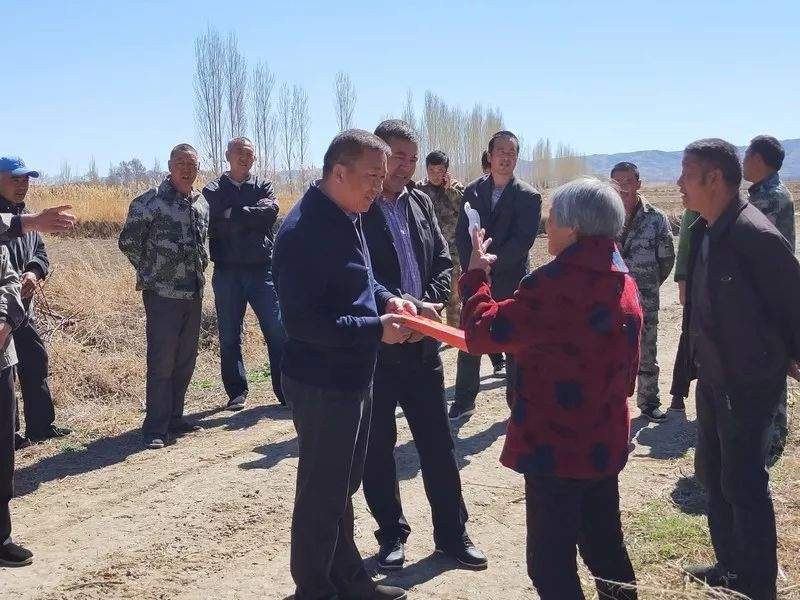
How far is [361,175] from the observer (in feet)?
10.4

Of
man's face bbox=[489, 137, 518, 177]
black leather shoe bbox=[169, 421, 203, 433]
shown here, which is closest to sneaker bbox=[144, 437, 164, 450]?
black leather shoe bbox=[169, 421, 203, 433]

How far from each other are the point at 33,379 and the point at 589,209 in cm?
511

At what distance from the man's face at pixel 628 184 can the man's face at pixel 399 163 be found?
269 centimetres

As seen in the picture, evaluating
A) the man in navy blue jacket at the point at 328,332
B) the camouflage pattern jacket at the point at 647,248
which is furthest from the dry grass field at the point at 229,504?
the camouflage pattern jacket at the point at 647,248

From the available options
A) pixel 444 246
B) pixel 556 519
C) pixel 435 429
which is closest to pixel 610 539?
pixel 556 519

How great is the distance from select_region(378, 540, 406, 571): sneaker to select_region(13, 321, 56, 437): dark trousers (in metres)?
3.58

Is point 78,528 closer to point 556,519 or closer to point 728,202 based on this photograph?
point 556,519

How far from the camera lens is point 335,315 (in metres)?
3.11

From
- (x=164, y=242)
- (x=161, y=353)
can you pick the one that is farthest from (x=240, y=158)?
(x=161, y=353)

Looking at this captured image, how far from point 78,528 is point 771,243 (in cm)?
401

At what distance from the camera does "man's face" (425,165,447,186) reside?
28.6 feet

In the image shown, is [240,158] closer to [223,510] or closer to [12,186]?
[12,186]

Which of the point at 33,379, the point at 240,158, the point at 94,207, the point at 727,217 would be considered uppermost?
the point at 240,158

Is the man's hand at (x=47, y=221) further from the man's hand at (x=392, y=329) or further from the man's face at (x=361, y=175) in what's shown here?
the man's hand at (x=392, y=329)
